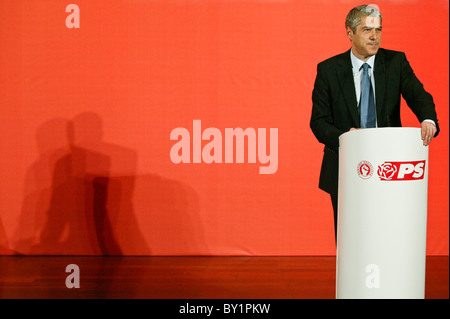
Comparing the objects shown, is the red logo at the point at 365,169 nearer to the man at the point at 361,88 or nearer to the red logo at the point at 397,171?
the red logo at the point at 397,171

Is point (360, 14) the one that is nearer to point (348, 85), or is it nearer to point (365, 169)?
point (348, 85)

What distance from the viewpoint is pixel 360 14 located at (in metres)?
2.13

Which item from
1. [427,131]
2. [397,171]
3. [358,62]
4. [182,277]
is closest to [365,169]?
[397,171]

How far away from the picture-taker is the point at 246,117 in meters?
3.54

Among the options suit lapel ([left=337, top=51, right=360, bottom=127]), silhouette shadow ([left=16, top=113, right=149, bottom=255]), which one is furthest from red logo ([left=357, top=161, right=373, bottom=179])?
silhouette shadow ([left=16, top=113, right=149, bottom=255])

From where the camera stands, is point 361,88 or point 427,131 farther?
point 361,88

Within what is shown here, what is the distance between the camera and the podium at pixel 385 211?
5.92 ft

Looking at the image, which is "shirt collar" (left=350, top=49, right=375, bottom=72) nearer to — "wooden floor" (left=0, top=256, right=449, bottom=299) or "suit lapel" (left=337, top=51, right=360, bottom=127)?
"suit lapel" (left=337, top=51, right=360, bottom=127)

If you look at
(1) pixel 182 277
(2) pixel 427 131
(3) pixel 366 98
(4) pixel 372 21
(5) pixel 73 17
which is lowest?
(1) pixel 182 277

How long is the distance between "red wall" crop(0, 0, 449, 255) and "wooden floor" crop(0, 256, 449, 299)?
16 cm

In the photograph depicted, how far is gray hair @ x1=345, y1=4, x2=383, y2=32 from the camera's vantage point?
83.3 inches

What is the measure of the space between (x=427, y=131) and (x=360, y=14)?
0.59 metres

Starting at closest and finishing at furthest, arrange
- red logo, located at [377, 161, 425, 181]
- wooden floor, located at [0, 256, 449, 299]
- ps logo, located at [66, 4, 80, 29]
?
red logo, located at [377, 161, 425, 181], wooden floor, located at [0, 256, 449, 299], ps logo, located at [66, 4, 80, 29]

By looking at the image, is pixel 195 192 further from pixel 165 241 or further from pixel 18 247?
pixel 18 247
